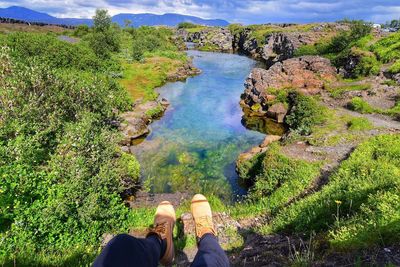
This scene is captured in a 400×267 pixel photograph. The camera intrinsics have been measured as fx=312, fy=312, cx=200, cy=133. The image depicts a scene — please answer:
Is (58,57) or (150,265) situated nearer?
(150,265)

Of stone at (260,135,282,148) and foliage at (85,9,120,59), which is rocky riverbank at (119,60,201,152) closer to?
stone at (260,135,282,148)

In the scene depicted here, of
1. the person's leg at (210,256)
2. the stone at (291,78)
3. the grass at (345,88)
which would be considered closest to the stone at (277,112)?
the stone at (291,78)

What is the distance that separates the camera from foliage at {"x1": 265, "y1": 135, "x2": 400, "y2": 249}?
6.91 m

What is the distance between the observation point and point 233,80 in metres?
61.7

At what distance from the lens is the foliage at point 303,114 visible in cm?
2848

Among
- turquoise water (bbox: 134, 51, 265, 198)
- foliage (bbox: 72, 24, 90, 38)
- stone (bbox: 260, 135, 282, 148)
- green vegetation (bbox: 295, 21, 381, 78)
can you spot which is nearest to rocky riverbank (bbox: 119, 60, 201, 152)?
turquoise water (bbox: 134, 51, 265, 198)

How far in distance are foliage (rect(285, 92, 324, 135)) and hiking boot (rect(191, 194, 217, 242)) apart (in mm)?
19486

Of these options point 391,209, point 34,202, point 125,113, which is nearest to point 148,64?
point 125,113

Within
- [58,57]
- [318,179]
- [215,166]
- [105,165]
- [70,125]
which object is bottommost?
[215,166]

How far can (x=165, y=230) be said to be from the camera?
7500 mm

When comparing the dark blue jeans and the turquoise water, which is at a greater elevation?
the dark blue jeans

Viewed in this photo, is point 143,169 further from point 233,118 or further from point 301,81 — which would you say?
point 301,81

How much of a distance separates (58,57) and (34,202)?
3339 centimetres

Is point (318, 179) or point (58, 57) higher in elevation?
point (58, 57)
